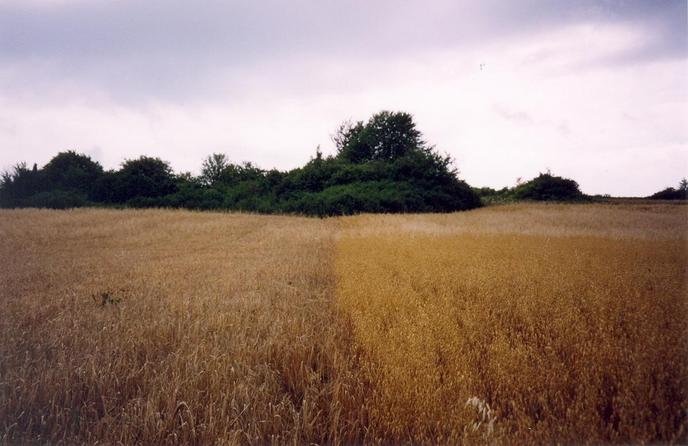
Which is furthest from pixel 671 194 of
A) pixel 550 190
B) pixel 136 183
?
pixel 136 183

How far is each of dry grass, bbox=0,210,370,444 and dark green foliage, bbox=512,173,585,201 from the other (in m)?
36.2

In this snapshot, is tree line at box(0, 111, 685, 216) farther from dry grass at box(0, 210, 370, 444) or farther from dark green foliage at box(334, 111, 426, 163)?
dry grass at box(0, 210, 370, 444)

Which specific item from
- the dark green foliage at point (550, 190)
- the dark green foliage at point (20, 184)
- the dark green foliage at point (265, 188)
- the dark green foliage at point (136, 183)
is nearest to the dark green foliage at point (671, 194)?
the dark green foliage at point (550, 190)

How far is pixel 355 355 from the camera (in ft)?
9.12

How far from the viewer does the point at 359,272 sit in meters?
6.04

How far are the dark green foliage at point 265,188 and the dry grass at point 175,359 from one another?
69.2ft

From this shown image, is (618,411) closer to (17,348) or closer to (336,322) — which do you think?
(336,322)

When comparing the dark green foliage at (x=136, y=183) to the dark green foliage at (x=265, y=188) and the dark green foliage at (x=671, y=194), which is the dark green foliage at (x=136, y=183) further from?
the dark green foliage at (x=671, y=194)

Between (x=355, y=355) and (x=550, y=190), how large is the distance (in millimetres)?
39432

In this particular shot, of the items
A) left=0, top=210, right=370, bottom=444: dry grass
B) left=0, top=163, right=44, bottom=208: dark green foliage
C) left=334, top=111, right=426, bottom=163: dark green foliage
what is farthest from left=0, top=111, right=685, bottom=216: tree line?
left=0, top=210, right=370, bottom=444: dry grass

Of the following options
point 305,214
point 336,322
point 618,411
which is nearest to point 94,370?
point 336,322

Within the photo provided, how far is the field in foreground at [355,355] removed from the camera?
201cm

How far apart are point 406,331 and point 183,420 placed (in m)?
2.12

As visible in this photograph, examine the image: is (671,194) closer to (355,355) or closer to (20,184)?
(355,355)
